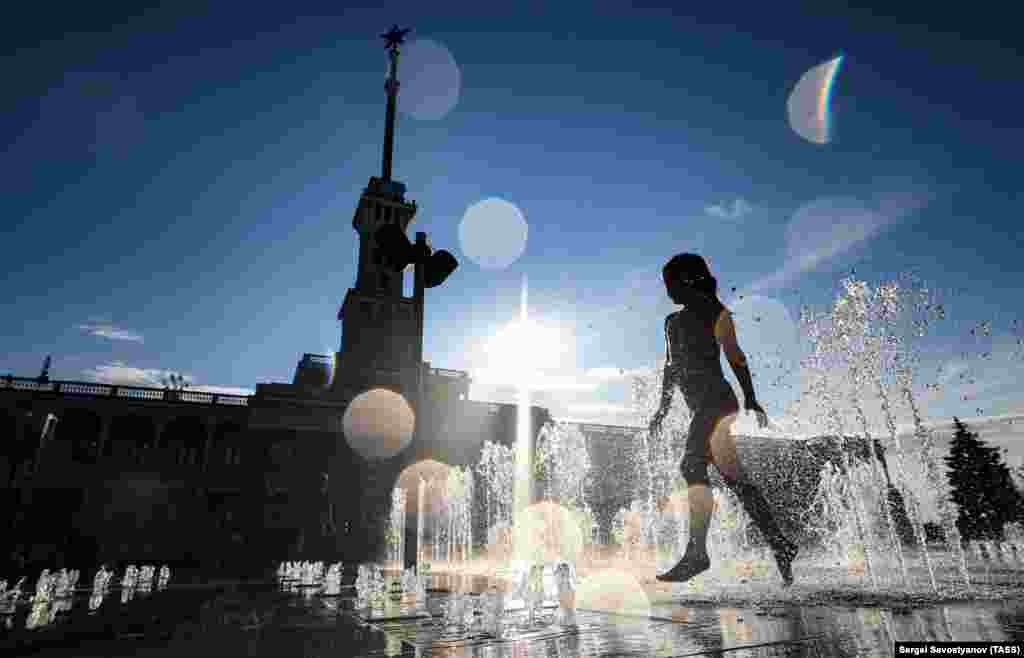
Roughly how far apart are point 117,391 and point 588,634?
36697 millimetres

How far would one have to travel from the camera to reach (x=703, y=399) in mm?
5145

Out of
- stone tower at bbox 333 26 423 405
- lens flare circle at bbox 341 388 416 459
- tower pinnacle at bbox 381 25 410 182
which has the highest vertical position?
tower pinnacle at bbox 381 25 410 182

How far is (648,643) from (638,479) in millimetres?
39363

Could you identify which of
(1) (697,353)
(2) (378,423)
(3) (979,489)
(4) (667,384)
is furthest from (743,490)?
(3) (979,489)

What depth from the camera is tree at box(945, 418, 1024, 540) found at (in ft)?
125

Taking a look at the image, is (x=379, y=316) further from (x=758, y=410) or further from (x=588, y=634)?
(x=588, y=634)

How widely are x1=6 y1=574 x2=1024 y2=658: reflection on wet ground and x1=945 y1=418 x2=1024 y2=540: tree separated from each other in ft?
153

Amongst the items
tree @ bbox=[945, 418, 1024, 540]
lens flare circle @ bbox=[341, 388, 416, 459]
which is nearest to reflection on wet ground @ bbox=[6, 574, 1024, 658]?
lens flare circle @ bbox=[341, 388, 416, 459]

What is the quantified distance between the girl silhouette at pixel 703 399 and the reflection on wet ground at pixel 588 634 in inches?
23.5

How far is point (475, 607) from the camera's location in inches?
243

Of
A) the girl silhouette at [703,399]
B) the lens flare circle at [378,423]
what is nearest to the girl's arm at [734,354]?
the girl silhouette at [703,399]

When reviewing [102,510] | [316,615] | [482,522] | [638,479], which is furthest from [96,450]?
[638,479]

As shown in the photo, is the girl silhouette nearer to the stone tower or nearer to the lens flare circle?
the stone tower

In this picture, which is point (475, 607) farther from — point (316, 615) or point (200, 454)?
point (200, 454)
